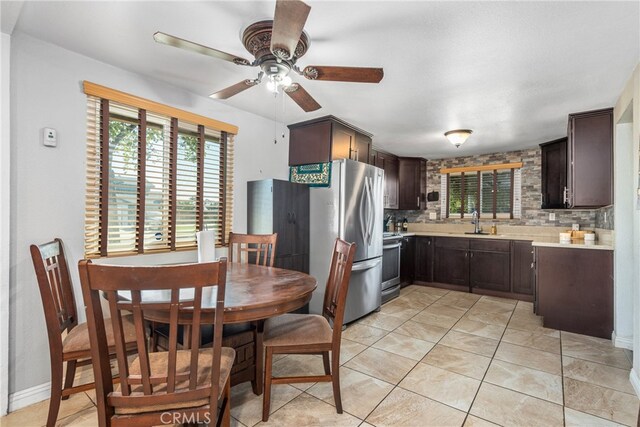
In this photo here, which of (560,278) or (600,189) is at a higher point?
(600,189)

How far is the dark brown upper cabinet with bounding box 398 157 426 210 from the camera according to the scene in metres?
5.58

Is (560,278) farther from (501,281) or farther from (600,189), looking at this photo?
(501,281)

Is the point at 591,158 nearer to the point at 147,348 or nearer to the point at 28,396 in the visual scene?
the point at 147,348

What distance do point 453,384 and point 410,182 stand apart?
156 inches

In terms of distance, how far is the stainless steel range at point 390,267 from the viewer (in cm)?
421

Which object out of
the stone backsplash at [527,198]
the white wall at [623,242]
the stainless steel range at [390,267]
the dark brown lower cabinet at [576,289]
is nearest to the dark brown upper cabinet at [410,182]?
the stone backsplash at [527,198]

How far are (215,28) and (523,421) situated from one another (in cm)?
295

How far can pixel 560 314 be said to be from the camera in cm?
323

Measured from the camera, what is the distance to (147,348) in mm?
1180

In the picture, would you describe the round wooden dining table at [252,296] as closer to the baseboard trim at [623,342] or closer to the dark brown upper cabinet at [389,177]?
the baseboard trim at [623,342]

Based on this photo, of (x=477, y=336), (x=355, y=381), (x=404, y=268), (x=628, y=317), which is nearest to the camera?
(x=355, y=381)

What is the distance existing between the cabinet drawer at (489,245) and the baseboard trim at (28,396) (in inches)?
198

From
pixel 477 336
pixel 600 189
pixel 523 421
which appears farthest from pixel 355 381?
pixel 600 189

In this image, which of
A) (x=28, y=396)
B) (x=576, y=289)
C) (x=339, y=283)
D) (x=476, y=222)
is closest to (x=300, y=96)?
(x=339, y=283)
